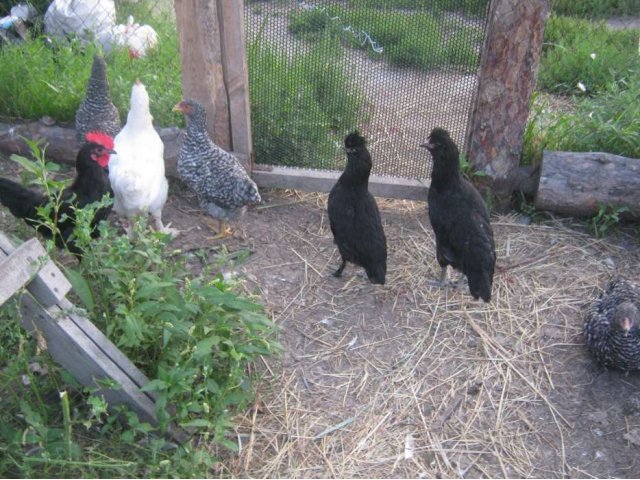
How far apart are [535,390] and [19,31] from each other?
601 cm

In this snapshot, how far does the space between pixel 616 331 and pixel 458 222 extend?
3.48ft

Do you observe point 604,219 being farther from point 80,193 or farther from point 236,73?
point 80,193

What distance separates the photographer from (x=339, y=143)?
479 centimetres

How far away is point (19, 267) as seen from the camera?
7.32ft

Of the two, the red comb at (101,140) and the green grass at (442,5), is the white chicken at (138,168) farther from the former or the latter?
the green grass at (442,5)

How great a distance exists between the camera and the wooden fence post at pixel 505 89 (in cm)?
399

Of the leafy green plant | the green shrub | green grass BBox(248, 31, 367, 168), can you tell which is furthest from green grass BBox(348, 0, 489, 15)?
the green shrub

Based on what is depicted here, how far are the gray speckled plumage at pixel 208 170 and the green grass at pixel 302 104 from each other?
588 mm

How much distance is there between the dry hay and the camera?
299cm

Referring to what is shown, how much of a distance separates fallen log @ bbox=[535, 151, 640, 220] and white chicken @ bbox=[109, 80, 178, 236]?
2.73m

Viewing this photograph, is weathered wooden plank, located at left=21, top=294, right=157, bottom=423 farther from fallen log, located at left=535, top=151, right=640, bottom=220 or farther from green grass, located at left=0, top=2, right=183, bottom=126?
fallen log, located at left=535, top=151, right=640, bottom=220

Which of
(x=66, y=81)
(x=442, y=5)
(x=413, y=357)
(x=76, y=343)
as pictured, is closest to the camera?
(x=76, y=343)

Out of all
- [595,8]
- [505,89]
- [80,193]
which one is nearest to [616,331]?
[505,89]

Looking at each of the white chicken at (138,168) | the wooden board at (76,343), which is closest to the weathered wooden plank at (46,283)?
the wooden board at (76,343)
